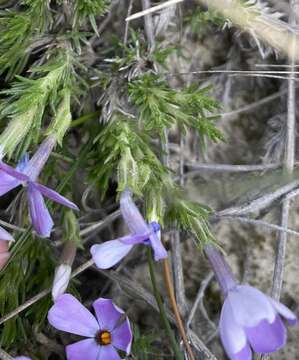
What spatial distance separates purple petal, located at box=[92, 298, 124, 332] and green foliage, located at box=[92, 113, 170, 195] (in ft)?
1.36

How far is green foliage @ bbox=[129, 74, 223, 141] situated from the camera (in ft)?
8.31

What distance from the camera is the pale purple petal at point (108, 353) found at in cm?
233

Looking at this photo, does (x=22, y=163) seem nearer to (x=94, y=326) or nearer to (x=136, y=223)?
(x=136, y=223)

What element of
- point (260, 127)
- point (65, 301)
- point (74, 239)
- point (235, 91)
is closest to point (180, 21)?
point (235, 91)

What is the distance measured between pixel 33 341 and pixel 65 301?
43 cm

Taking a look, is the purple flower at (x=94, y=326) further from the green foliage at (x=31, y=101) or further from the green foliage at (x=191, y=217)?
the green foliage at (x=31, y=101)

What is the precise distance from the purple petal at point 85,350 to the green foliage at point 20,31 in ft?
3.75

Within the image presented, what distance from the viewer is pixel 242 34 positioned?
9.61ft

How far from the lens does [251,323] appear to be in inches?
74.8

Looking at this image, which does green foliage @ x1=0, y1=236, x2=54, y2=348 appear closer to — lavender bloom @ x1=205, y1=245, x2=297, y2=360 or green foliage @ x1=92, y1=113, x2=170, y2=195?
green foliage @ x1=92, y1=113, x2=170, y2=195

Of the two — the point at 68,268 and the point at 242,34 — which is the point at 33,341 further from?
the point at 242,34

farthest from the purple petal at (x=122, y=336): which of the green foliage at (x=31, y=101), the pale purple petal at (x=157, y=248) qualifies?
the green foliage at (x=31, y=101)

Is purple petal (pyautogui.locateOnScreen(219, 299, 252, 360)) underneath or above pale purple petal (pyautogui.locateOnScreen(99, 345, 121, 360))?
above

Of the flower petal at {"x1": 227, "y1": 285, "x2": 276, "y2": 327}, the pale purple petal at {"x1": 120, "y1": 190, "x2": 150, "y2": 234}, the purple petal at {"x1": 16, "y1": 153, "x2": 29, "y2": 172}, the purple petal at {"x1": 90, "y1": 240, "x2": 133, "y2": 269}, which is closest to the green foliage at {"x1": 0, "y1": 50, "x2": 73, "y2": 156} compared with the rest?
the purple petal at {"x1": 16, "y1": 153, "x2": 29, "y2": 172}
